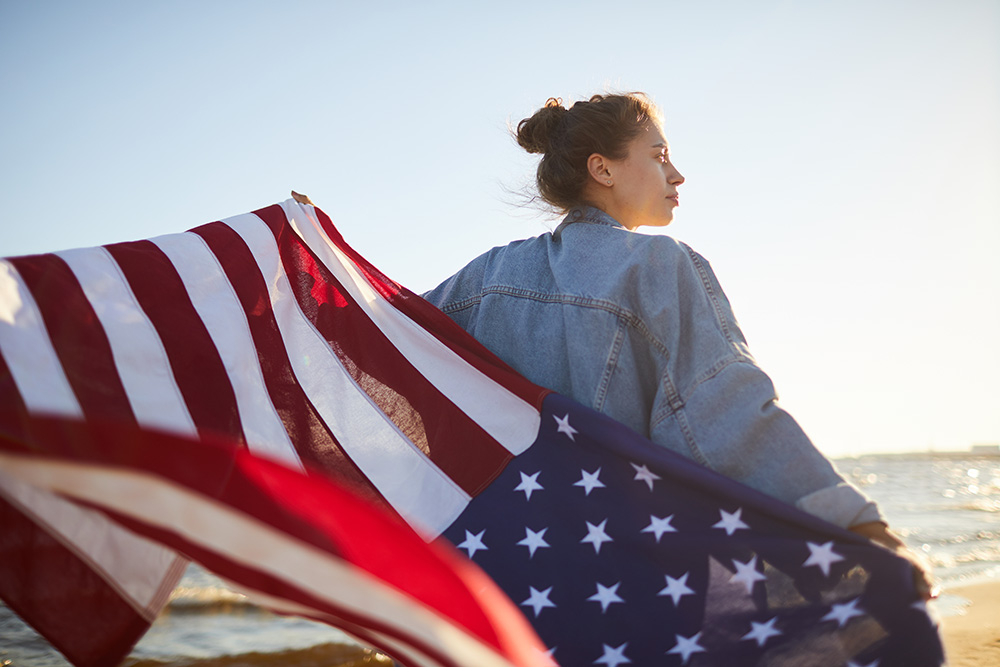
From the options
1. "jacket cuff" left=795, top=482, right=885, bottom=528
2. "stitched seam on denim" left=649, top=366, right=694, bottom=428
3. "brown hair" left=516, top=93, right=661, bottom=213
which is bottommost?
"jacket cuff" left=795, top=482, right=885, bottom=528

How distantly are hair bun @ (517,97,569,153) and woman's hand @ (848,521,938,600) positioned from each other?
5.89 ft

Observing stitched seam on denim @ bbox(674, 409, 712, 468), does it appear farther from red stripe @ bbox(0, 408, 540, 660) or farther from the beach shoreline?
the beach shoreline

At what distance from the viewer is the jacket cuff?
1.63 metres

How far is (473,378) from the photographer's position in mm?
2152

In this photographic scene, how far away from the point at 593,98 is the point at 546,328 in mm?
1010

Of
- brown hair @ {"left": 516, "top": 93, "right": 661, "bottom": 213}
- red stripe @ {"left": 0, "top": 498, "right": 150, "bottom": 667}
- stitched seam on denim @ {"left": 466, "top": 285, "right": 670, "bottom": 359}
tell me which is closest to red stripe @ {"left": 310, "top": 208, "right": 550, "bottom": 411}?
stitched seam on denim @ {"left": 466, "top": 285, "right": 670, "bottom": 359}

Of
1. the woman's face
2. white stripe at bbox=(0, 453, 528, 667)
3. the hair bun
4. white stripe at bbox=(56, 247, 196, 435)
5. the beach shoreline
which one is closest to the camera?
white stripe at bbox=(0, 453, 528, 667)

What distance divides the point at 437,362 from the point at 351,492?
2.13 feet

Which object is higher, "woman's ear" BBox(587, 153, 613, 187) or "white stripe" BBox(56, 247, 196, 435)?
"woman's ear" BBox(587, 153, 613, 187)

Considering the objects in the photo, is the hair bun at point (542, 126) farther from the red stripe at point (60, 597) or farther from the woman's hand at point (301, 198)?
the red stripe at point (60, 597)

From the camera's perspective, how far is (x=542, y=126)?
9.00 ft

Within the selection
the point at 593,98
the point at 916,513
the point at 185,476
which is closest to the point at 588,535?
the point at 185,476

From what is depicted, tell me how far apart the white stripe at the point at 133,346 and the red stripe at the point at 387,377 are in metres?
0.58

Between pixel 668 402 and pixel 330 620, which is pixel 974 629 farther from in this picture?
pixel 330 620
